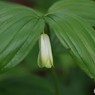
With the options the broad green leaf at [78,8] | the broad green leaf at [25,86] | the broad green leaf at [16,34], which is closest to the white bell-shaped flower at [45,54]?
the broad green leaf at [16,34]

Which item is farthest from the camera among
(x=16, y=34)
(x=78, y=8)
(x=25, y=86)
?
(x=25, y=86)

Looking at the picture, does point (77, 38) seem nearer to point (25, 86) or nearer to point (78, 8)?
point (78, 8)

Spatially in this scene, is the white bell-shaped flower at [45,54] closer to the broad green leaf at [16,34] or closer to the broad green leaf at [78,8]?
the broad green leaf at [16,34]

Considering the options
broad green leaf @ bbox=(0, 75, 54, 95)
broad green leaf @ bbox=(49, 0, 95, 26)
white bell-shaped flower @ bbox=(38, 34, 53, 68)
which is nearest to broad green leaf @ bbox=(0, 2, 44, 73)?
white bell-shaped flower @ bbox=(38, 34, 53, 68)

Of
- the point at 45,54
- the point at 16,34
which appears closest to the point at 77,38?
the point at 45,54

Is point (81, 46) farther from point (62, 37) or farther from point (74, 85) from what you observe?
point (74, 85)

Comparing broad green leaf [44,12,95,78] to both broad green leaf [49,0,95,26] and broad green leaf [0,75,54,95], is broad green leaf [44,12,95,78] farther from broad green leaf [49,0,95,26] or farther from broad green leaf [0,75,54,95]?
broad green leaf [0,75,54,95]

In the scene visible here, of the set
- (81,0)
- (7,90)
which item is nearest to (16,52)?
(81,0)
